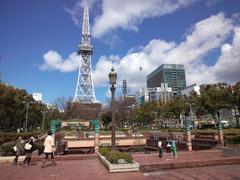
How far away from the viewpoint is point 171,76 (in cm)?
18588

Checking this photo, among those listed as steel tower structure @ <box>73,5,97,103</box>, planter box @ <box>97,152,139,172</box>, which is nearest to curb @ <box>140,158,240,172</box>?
planter box @ <box>97,152,139,172</box>

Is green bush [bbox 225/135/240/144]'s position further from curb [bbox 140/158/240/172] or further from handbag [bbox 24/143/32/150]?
handbag [bbox 24/143/32/150]

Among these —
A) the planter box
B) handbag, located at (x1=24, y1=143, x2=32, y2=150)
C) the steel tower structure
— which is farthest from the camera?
the steel tower structure

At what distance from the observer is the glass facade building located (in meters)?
183

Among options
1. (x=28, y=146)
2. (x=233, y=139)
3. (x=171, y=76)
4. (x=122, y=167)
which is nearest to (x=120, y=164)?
(x=122, y=167)

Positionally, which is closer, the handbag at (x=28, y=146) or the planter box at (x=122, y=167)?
the planter box at (x=122, y=167)

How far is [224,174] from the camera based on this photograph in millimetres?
11547

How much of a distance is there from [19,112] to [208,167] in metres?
46.9

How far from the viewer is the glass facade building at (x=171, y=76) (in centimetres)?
18338

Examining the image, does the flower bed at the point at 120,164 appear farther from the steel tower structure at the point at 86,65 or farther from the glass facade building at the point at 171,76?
the glass facade building at the point at 171,76

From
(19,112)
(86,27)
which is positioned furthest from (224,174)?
(86,27)

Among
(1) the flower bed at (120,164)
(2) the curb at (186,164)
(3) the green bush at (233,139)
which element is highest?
(3) the green bush at (233,139)

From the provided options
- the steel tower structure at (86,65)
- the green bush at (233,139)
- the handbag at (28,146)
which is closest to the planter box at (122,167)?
the handbag at (28,146)

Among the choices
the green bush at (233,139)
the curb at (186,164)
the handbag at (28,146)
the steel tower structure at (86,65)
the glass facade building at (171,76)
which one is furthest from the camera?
→ the glass facade building at (171,76)
